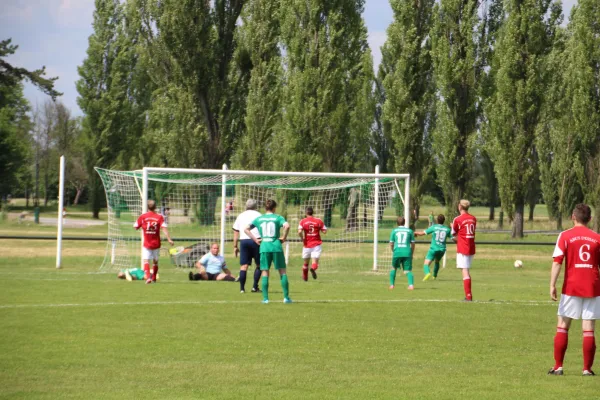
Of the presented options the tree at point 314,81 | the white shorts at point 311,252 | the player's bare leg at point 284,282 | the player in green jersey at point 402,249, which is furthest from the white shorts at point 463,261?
the tree at point 314,81

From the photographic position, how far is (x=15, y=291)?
18859mm

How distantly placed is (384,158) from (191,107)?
20.1 meters

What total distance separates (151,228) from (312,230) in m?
4.93

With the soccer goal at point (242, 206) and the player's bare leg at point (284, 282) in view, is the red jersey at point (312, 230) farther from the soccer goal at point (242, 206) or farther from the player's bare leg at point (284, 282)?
the player's bare leg at point (284, 282)

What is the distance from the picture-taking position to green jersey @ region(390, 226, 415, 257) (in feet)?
69.2

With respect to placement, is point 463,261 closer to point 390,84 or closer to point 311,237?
point 311,237

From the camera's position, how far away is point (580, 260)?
33.3 feet

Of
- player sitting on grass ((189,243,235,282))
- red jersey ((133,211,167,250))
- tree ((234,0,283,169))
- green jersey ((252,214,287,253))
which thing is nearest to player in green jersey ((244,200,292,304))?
green jersey ((252,214,287,253))

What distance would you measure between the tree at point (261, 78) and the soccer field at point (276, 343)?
73.2 feet

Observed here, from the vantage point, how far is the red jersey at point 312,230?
2428 centimetres

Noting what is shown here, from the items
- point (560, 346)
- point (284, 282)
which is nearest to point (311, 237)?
point (284, 282)

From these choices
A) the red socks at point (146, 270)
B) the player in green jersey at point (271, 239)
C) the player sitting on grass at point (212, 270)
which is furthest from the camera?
the player sitting on grass at point (212, 270)

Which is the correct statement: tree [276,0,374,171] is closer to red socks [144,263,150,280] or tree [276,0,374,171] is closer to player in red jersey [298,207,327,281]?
player in red jersey [298,207,327,281]

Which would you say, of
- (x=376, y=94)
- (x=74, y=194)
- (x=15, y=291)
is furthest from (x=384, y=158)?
Answer: (x=74, y=194)
